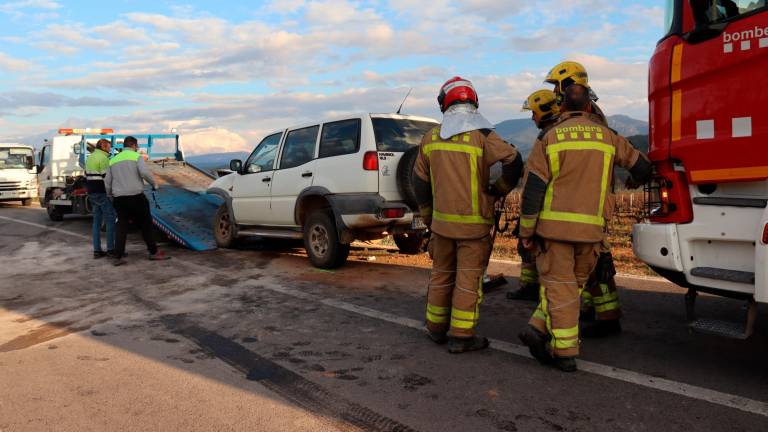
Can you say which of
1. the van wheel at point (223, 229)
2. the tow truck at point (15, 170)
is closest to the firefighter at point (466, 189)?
the van wheel at point (223, 229)

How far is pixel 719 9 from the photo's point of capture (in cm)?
321

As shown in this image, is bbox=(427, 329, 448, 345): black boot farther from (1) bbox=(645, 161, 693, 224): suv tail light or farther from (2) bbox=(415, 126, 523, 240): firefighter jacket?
(1) bbox=(645, 161, 693, 224): suv tail light

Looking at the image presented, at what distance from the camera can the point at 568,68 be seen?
4.12 m

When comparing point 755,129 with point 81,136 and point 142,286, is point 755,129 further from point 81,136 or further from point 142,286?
point 81,136

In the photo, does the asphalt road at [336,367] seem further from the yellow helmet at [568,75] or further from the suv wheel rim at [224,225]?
the suv wheel rim at [224,225]

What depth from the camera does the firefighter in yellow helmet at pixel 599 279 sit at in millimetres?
4105

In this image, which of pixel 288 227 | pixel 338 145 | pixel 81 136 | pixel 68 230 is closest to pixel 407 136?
pixel 338 145

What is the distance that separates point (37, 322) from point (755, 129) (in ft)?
19.2

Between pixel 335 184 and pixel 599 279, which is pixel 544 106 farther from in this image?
pixel 335 184

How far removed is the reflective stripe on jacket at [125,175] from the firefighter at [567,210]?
6611 mm

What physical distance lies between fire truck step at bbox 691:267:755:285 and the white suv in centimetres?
371

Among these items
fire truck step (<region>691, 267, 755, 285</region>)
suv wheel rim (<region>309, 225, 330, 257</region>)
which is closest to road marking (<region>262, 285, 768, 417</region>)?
fire truck step (<region>691, 267, 755, 285</region>)

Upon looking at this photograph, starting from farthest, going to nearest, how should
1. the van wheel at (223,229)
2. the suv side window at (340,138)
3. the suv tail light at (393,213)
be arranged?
the van wheel at (223,229), the suv side window at (340,138), the suv tail light at (393,213)

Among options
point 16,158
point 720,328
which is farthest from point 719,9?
point 16,158
